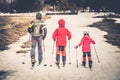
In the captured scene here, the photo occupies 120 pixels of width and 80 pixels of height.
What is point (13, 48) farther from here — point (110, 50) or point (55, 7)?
point (55, 7)

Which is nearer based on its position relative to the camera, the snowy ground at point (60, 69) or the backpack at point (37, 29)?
the snowy ground at point (60, 69)

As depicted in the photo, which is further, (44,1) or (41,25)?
(44,1)

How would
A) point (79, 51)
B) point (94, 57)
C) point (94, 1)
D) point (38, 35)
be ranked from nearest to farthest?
point (38, 35) < point (94, 57) < point (79, 51) < point (94, 1)

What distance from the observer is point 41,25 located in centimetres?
1209

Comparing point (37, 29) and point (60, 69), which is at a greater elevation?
point (37, 29)

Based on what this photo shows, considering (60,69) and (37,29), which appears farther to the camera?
(37,29)

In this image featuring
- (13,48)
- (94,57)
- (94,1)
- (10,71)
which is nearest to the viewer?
(10,71)

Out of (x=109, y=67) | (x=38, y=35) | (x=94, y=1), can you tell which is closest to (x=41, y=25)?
(x=38, y=35)

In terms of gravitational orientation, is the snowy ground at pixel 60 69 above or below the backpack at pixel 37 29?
below

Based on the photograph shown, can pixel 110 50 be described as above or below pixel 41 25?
below

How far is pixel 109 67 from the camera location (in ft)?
37.7

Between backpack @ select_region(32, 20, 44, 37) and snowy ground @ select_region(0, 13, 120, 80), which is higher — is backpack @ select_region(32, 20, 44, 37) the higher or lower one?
the higher one

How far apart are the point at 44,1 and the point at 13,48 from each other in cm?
4410

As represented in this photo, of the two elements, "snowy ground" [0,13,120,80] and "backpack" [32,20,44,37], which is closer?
"snowy ground" [0,13,120,80]
